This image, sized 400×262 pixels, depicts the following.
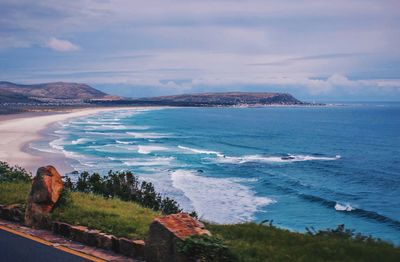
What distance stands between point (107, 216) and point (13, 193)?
337cm

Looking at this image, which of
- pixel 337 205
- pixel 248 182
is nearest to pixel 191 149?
pixel 248 182

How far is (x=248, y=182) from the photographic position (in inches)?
1559

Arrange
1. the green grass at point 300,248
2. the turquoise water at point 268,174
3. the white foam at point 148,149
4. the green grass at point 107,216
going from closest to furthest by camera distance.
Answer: the green grass at point 300,248 < the green grass at point 107,216 < the turquoise water at point 268,174 < the white foam at point 148,149

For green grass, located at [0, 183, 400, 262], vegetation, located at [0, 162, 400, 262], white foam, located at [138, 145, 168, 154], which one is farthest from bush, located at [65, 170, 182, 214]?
white foam, located at [138, 145, 168, 154]

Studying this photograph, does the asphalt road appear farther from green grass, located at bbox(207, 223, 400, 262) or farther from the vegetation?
green grass, located at bbox(207, 223, 400, 262)

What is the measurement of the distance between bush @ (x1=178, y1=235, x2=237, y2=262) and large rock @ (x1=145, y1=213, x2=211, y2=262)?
0.49ft

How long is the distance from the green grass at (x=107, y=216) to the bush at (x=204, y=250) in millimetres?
1613

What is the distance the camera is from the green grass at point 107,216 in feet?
28.6

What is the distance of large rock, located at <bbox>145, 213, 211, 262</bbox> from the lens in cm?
712

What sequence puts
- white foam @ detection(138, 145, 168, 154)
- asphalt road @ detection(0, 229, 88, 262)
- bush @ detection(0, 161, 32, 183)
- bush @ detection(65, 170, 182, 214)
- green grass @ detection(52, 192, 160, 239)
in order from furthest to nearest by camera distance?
white foam @ detection(138, 145, 168, 154) < bush @ detection(65, 170, 182, 214) < bush @ detection(0, 161, 32, 183) < green grass @ detection(52, 192, 160, 239) < asphalt road @ detection(0, 229, 88, 262)

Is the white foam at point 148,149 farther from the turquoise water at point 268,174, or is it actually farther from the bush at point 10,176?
the bush at point 10,176

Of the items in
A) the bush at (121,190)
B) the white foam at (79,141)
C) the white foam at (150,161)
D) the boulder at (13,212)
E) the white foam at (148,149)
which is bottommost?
the white foam at (150,161)

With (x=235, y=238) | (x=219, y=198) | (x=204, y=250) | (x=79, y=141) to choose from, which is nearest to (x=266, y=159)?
(x=219, y=198)

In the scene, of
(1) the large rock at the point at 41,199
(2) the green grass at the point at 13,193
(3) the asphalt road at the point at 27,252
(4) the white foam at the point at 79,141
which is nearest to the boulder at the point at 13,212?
(2) the green grass at the point at 13,193
